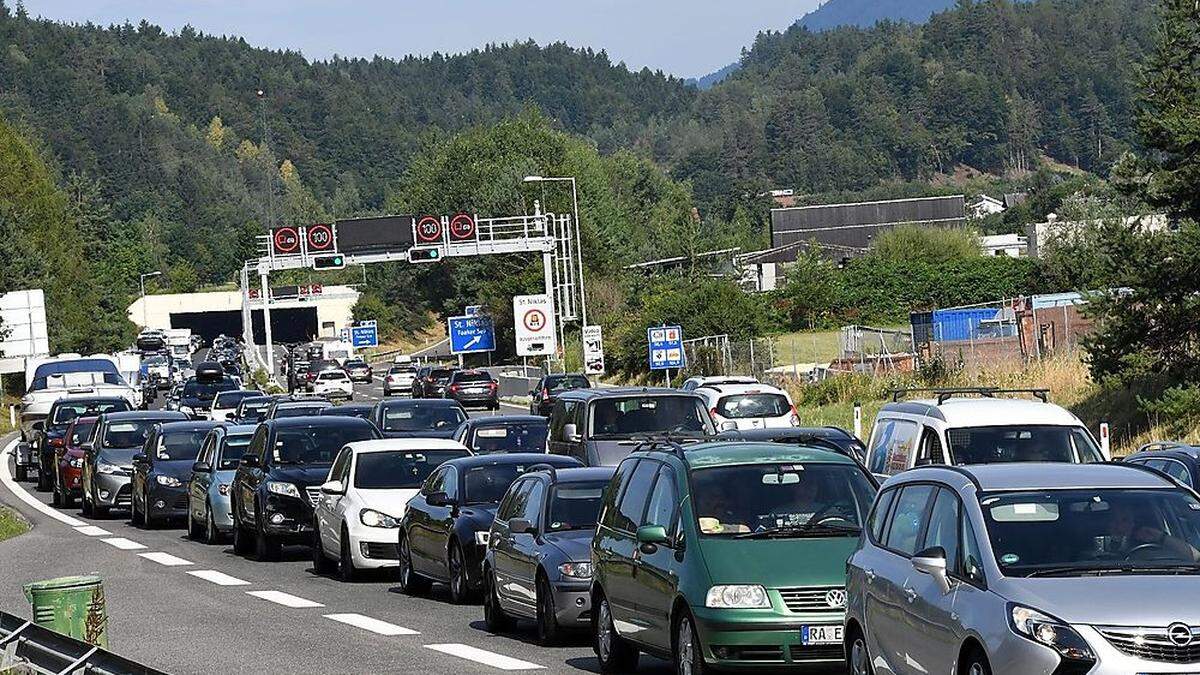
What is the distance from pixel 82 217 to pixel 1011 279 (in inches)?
4179

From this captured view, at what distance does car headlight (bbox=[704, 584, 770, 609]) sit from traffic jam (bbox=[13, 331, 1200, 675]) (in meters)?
0.01

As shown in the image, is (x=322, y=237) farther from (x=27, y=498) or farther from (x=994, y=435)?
(x=994, y=435)

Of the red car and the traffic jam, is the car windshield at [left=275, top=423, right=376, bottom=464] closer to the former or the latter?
the traffic jam

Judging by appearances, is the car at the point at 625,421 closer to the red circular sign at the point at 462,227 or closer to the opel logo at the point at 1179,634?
the opel logo at the point at 1179,634

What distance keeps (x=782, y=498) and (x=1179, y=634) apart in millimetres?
4834

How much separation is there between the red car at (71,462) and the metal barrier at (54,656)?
26.4 m

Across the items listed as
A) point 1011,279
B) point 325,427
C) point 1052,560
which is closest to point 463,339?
point 1011,279

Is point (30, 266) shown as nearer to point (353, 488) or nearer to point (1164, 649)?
point (353, 488)

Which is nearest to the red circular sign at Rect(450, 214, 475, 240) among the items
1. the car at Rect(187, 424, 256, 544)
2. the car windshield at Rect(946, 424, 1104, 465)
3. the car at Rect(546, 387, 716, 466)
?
the car at Rect(187, 424, 256, 544)

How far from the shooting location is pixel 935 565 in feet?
33.4

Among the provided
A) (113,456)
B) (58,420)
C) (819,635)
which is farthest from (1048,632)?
(58,420)

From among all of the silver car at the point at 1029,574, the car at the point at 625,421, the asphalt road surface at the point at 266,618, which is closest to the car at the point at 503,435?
the asphalt road surface at the point at 266,618

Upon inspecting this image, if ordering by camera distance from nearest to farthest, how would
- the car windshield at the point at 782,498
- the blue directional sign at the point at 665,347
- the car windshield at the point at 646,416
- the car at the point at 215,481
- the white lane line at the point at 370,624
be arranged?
1. the car windshield at the point at 782,498
2. the white lane line at the point at 370,624
3. the car windshield at the point at 646,416
4. the car at the point at 215,481
5. the blue directional sign at the point at 665,347

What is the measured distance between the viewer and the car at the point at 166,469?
32.1 metres
